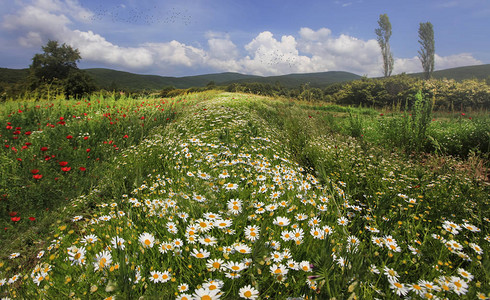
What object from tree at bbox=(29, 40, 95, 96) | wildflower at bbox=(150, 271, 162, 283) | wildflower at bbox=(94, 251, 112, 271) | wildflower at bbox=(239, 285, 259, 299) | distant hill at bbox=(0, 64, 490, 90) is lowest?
wildflower at bbox=(150, 271, 162, 283)

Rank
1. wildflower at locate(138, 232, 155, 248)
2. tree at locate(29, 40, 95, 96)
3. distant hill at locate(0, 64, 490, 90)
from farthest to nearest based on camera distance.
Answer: distant hill at locate(0, 64, 490, 90)
tree at locate(29, 40, 95, 96)
wildflower at locate(138, 232, 155, 248)

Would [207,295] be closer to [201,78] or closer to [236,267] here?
[236,267]

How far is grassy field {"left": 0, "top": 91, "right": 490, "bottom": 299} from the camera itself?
127cm

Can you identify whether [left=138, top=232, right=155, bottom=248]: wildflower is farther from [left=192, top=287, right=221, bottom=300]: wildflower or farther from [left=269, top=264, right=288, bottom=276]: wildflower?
[left=269, top=264, right=288, bottom=276]: wildflower

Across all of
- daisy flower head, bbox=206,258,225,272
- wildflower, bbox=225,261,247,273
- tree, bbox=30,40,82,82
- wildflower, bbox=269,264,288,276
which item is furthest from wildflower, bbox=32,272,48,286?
tree, bbox=30,40,82,82

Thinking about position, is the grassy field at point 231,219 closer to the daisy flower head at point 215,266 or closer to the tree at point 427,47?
the daisy flower head at point 215,266

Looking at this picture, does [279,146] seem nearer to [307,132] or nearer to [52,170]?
[307,132]

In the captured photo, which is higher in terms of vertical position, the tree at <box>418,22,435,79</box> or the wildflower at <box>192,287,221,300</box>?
the tree at <box>418,22,435,79</box>

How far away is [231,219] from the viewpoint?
5.29 feet

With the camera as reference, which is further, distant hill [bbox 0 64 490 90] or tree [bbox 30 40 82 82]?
distant hill [bbox 0 64 490 90]

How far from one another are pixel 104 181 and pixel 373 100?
2505 centimetres

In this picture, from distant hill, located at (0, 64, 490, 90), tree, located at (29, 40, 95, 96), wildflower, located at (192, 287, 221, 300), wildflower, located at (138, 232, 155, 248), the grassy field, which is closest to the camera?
wildflower, located at (192, 287, 221, 300)

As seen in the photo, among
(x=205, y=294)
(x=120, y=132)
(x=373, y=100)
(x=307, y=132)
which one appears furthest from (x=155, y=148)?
(x=373, y=100)

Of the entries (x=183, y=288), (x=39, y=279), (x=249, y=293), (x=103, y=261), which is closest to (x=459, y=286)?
(x=249, y=293)
